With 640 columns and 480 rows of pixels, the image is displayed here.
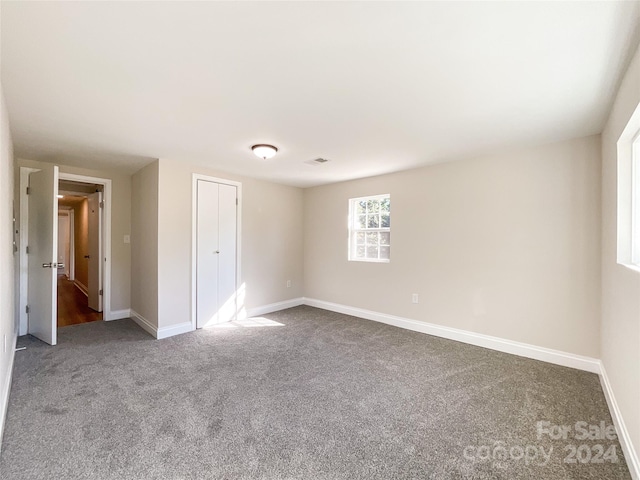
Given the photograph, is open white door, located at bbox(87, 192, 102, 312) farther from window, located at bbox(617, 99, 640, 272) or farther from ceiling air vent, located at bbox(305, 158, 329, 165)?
window, located at bbox(617, 99, 640, 272)

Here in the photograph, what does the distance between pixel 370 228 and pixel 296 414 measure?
312 cm

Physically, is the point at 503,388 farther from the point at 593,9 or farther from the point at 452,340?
the point at 593,9

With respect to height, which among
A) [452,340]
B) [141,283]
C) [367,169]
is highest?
Result: [367,169]

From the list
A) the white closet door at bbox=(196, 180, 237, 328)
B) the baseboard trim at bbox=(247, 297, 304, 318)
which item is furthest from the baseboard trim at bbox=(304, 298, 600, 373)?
the white closet door at bbox=(196, 180, 237, 328)

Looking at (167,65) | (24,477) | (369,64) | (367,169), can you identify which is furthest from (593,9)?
(24,477)

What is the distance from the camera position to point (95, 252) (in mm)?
4715

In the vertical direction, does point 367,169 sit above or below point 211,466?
above

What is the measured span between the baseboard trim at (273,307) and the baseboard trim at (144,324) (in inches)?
54.5

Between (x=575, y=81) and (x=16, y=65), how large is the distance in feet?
11.3

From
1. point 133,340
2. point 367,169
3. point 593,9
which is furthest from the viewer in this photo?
point 367,169

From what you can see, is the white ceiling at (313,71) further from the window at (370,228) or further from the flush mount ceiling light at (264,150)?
the window at (370,228)

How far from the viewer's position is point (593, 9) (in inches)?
50.6

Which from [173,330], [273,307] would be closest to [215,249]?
[173,330]

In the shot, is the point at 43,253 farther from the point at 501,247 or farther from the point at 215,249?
the point at 501,247
